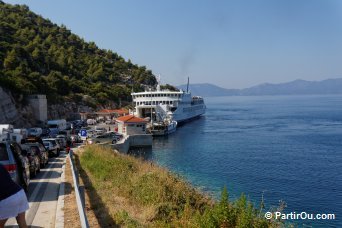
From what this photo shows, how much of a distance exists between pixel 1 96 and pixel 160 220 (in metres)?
48.1

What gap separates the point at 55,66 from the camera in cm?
11419

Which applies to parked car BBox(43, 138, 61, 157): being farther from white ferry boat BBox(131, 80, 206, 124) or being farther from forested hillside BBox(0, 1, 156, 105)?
white ferry boat BBox(131, 80, 206, 124)

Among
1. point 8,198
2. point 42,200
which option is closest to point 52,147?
point 42,200

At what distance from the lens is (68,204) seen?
10422 millimetres

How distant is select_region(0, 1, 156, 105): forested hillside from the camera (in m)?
78.4

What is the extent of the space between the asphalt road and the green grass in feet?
4.41

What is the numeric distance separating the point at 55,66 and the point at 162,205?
111386 mm

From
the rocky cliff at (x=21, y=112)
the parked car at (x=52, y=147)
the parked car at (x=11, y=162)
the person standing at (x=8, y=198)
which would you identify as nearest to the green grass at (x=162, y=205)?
the parked car at (x=11, y=162)

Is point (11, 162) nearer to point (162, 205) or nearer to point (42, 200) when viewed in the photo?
point (42, 200)

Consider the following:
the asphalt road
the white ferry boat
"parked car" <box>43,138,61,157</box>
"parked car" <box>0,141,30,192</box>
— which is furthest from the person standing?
the white ferry boat

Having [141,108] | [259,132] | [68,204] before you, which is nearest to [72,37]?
[141,108]

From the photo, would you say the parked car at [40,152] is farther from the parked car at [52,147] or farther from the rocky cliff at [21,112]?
the rocky cliff at [21,112]

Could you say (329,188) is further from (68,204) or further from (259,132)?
(259,132)

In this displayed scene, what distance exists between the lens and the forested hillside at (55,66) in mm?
78438
